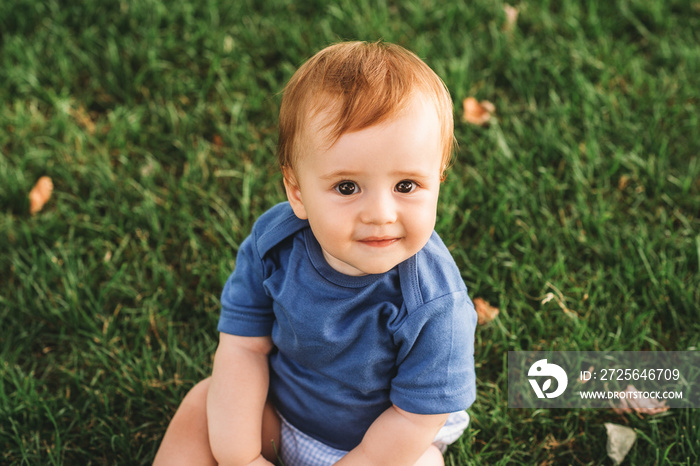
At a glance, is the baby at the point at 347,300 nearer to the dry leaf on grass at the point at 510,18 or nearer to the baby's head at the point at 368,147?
the baby's head at the point at 368,147

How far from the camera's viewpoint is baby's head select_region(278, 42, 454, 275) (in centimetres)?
138

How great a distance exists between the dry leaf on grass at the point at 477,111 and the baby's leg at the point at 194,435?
1.57m

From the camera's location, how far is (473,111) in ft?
9.79

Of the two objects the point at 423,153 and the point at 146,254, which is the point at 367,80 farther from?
the point at 146,254

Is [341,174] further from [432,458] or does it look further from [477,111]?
[477,111]

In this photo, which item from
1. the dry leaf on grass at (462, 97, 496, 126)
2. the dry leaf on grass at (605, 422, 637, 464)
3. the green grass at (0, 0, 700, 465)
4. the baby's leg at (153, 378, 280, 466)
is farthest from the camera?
the dry leaf on grass at (462, 97, 496, 126)

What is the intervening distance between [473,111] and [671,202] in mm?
862

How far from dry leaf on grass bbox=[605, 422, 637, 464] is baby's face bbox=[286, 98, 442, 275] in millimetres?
940

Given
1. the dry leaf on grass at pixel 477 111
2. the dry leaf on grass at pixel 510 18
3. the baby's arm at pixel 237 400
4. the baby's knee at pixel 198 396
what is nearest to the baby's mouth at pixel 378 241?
the baby's arm at pixel 237 400

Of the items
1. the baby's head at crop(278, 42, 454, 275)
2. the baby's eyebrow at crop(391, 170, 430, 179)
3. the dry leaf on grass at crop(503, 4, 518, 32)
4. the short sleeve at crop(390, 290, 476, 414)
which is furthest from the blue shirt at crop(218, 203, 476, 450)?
the dry leaf on grass at crop(503, 4, 518, 32)

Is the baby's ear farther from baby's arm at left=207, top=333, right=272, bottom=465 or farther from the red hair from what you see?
baby's arm at left=207, top=333, right=272, bottom=465

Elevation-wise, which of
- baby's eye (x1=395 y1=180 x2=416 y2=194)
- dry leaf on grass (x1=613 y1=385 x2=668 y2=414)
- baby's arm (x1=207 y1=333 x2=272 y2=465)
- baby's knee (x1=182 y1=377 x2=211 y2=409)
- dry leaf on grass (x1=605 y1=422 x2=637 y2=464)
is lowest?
dry leaf on grass (x1=605 y1=422 x2=637 y2=464)

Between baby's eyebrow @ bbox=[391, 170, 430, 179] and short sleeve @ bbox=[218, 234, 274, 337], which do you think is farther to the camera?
short sleeve @ bbox=[218, 234, 274, 337]

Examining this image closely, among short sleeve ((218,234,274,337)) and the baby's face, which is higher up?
the baby's face
